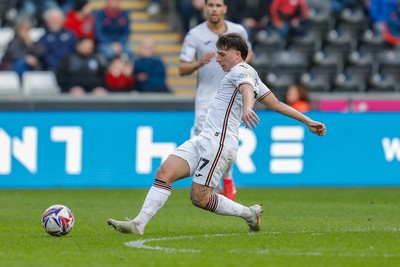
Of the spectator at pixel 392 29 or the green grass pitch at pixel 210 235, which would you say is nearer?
the green grass pitch at pixel 210 235

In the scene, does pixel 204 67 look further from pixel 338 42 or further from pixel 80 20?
pixel 338 42

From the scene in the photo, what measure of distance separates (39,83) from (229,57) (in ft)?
35.0

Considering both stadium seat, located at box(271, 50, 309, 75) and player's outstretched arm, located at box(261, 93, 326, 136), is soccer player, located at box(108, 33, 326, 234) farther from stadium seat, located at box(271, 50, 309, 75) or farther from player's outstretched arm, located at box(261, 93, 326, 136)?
stadium seat, located at box(271, 50, 309, 75)

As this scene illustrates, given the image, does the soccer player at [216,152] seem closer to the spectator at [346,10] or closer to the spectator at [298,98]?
the spectator at [298,98]

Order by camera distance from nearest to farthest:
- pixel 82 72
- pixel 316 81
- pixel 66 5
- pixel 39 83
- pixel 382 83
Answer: pixel 39 83, pixel 82 72, pixel 66 5, pixel 316 81, pixel 382 83

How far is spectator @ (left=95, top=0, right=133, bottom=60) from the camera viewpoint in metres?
22.4

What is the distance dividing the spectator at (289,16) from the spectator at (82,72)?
15.2 feet

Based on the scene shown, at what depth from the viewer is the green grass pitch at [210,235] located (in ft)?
28.7

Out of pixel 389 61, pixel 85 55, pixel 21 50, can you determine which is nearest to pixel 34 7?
pixel 21 50

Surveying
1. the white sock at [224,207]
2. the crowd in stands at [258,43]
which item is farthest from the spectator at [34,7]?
the white sock at [224,207]

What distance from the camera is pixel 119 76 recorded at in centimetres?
2112

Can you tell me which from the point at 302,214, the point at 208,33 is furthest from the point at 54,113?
the point at 302,214

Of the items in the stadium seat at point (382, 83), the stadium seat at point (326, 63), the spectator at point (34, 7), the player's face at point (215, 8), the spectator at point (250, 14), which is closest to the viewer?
the player's face at point (215, 8)

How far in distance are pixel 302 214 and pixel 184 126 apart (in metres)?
5.75
